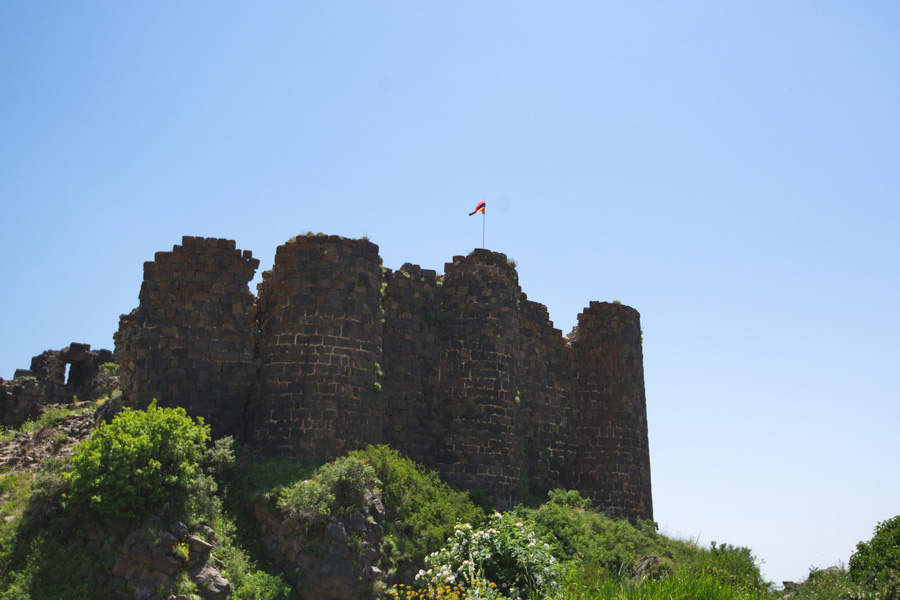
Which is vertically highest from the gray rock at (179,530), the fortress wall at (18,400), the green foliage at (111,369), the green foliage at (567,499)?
the green foliage at (111,369)

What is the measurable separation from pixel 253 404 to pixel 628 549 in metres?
10.4

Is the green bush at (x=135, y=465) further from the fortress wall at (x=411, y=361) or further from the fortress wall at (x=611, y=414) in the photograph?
the fortress wall at (x=611, y=414)

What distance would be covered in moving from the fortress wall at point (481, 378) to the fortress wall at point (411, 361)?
349 millimetres

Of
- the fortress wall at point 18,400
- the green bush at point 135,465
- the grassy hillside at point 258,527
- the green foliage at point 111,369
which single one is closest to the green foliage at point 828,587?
the grassy hillside at point 258,527

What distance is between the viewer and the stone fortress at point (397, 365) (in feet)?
84.5

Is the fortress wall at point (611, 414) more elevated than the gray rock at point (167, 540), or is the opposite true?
the fortress wall at point (611, 414)

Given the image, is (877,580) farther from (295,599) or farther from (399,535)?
(295,599)

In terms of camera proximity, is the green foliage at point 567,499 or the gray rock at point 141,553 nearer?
the gray rock at point 141,553

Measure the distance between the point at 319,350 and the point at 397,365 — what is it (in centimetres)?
366

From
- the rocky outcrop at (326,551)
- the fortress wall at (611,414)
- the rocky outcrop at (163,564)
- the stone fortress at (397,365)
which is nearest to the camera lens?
the rocky outcrop at (163,564)

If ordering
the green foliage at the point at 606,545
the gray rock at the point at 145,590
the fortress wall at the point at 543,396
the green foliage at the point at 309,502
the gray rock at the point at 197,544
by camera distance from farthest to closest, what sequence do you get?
the fortress wall at the point at 543,396 → the green foliage at the point at 606,545 → the green foliage at the point at 309,502 → the gray rock at the point at 197,544 → the gray rock at the point at 145,590

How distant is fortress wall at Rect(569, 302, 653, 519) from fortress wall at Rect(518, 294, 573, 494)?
0.55 meters

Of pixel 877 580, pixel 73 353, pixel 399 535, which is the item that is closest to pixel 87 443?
pixel 399 535

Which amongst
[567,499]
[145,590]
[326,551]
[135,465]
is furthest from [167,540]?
[567,499]
